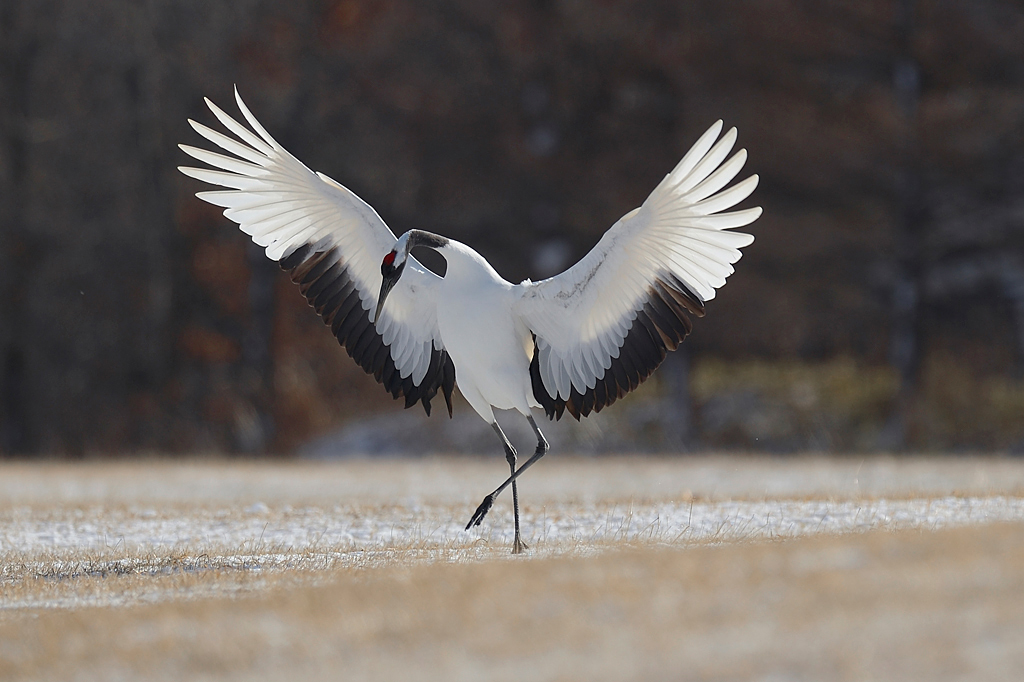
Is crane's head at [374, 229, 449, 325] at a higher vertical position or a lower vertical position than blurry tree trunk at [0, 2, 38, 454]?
lower

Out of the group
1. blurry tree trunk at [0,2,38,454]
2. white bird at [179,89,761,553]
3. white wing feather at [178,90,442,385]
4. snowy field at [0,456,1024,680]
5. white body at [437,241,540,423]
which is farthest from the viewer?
blurry tree trunk at [0,2,38,454]

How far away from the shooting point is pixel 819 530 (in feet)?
24.6

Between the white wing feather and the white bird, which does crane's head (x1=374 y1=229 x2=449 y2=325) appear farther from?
the white wing feather

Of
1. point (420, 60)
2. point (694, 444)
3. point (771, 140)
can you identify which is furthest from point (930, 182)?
point (420, 60)

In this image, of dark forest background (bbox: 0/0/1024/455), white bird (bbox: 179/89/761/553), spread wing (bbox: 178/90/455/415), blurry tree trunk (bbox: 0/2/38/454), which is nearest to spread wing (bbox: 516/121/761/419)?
white bird (bbox: 179/89/761/553)

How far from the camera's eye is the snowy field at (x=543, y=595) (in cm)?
397

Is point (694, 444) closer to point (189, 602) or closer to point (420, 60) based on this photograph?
point (420, 60)

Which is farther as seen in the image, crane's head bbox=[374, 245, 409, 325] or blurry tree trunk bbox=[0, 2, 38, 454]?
blurry tree trunk bbox=[0, 2, 38, 454]

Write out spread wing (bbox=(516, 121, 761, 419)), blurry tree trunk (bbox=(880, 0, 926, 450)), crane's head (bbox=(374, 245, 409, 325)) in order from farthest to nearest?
1. blurry tree trunk (bbox=(880, 0, 926, 450))
2. crane's head (bbox=(374, 245, 409, 325))
3. spread wing (bbox=(516, 121, 761, 419))

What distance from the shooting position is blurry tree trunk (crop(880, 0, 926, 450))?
1888 centimetres

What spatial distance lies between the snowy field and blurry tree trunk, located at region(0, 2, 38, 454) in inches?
616

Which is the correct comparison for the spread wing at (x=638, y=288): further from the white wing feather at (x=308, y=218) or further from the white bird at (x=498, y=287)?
the white wing feather at (x=308, y=218)

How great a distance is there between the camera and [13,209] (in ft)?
78.3

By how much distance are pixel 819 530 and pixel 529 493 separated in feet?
18.3
